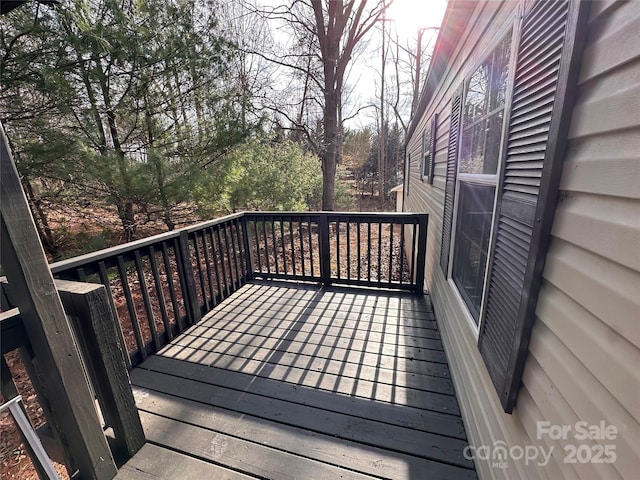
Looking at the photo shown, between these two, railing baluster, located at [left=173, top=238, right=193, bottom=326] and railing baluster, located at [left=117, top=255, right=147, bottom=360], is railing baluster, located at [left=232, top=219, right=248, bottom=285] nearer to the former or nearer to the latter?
railing baluster, located at [left=173, top=238, right=193, bottom=326]

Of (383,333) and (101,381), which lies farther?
(383,333)

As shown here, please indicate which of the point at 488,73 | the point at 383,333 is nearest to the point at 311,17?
the point at 488,73

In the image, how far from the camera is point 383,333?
2.45m

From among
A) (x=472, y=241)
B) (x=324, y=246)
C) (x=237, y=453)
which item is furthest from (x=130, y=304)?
(x=472, y=241)

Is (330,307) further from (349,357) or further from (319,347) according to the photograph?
(349,357)

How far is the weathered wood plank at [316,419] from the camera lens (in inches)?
57.0

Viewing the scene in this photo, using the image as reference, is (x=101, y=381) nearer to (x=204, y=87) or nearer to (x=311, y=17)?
(x=204, y=87)

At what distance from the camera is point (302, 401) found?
1773 millimetres

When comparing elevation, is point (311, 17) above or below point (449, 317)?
above

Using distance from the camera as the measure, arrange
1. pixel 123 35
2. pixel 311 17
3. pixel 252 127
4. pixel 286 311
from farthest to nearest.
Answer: pixel 311 17 → pixel 252 127 → pixel 123 35 → pixel 286 311

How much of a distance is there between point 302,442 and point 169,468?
68 centimetres

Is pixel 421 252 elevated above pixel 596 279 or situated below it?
below

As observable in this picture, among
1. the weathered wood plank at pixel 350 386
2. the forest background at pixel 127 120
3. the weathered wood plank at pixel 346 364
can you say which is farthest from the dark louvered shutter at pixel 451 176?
the forest background at pixel 127 120

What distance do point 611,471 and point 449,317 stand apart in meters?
1.58
